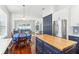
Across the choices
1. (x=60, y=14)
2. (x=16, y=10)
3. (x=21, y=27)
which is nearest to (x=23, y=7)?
(x=16, y=10)

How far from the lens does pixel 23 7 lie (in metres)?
1.28

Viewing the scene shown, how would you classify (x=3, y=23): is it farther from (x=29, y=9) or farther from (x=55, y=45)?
(x=55, y=45)

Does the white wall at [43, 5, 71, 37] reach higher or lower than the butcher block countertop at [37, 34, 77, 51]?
higher

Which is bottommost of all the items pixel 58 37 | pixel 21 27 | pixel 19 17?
pixel 58 37

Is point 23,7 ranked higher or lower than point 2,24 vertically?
higher

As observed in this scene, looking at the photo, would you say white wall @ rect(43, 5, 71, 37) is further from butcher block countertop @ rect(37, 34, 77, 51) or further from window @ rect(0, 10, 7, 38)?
window @ rect(0, 10, 7, 38)

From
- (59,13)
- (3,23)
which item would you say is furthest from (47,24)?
(3,23)

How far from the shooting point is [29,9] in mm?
1344

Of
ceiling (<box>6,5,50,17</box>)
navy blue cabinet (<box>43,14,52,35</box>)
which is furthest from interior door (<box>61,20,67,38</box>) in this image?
ceiling (<box>6,5,50,17</box>)

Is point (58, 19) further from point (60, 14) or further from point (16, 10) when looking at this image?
point (16, 10)

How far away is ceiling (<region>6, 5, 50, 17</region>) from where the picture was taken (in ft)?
4.13

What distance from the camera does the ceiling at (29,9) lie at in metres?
1.26

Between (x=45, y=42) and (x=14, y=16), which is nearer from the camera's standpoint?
(x=14, y=16)
